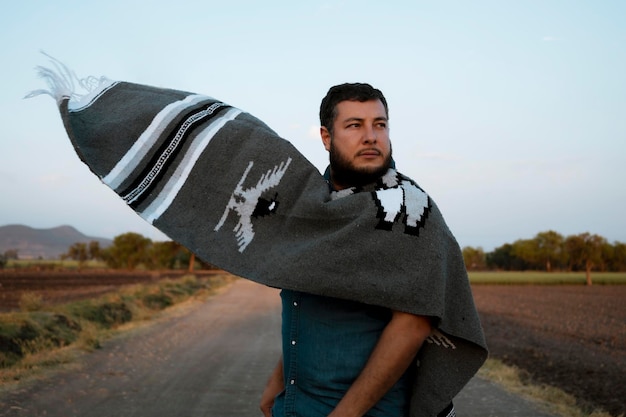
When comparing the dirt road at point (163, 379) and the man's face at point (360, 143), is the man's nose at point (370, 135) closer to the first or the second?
the man's face at point (360, 143)

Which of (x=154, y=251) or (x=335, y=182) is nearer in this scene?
(x=335, y=182)

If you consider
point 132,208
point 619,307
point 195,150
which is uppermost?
point 195,150

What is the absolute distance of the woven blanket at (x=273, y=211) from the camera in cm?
189

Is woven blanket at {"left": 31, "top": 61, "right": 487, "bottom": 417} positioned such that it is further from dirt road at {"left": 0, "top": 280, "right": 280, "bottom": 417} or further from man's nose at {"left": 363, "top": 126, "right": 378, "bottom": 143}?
dirt road at {"left": 0, "top": 280, "right": 280, "bottom": 417}

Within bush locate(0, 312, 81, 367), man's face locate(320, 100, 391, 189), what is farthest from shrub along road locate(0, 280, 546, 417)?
man's face locate(320, 100, 391, 189)

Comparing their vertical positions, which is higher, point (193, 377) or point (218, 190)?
point (218, 190)

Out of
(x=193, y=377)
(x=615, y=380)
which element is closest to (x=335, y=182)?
(x=193, y=377)

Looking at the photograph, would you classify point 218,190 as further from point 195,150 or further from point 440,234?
point 440,234

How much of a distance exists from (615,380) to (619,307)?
89.9ft

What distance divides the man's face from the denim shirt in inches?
17.1

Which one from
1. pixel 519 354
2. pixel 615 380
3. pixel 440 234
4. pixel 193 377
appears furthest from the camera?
pixel 519 354

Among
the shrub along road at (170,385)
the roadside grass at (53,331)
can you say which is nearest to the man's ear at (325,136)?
the shrub along road at (170,385)

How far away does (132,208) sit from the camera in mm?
2244

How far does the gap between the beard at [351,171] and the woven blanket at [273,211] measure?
0.12 ft
